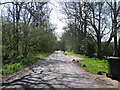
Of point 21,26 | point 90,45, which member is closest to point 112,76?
point 21,26

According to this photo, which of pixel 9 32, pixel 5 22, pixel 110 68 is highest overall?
pixel 5 22

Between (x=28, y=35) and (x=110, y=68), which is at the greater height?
(x=28, y=35)

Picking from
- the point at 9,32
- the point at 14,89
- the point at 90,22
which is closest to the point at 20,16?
the point at 9,32

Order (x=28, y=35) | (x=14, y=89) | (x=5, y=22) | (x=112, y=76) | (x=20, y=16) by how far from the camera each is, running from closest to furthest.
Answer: (x=14, y=89), (x=112, y=76), (x=5, y=22), (x=28, y=35), (x=20, y=16)

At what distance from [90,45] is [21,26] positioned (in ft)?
48.1

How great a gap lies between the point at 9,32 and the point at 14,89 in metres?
7.69

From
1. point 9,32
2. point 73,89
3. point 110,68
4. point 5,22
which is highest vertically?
point 5,22

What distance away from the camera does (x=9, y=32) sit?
457 inches

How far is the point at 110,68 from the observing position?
711 cm

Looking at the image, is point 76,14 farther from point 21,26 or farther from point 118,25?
point 21,26

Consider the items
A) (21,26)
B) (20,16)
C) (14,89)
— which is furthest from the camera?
(20,16)

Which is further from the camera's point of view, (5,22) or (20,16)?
(20,16)

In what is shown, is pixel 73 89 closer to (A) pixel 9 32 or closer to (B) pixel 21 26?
(A) pixel 9 32

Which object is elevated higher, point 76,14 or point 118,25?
point 76,14
